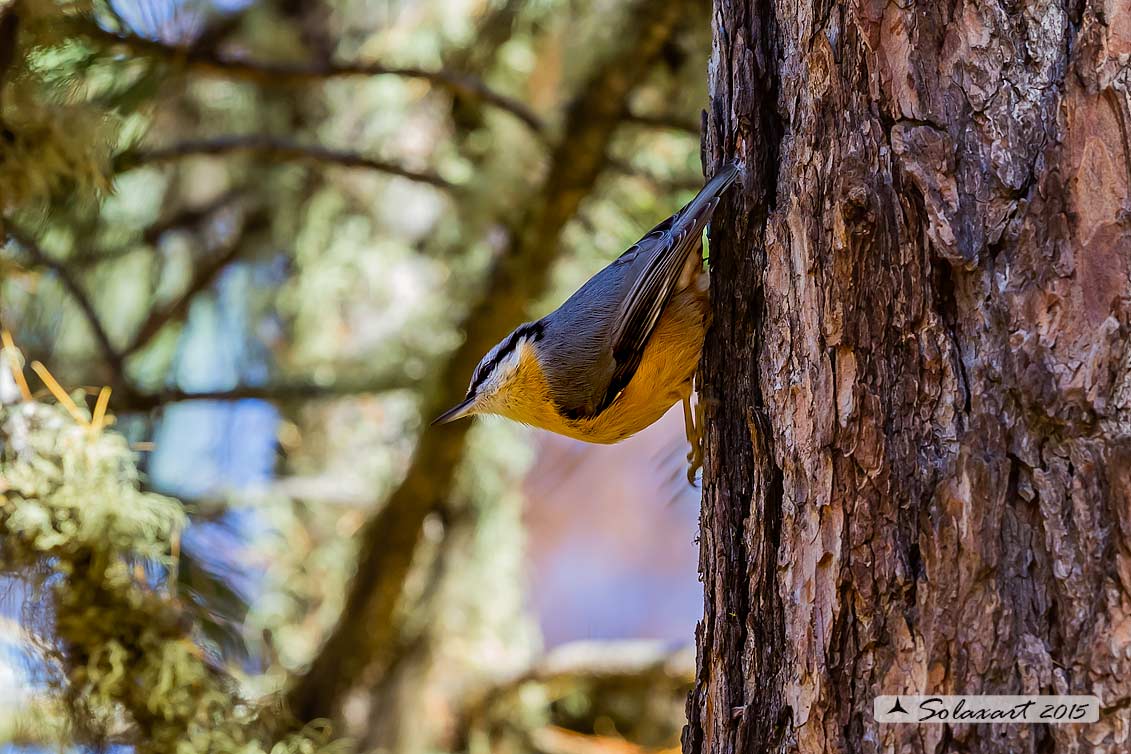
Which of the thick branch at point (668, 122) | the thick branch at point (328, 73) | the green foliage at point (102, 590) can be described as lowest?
the green foliage at point (102, 590)

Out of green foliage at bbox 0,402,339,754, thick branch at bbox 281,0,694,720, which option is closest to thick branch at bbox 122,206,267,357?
thick branch at bbox 281,0,694,720

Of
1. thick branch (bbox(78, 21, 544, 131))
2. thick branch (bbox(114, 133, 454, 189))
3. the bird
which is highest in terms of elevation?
thick branch (bbox(78, 21, 544, 131))

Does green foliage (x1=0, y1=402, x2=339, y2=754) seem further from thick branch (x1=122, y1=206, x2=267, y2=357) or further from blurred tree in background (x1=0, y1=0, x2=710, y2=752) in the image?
thick branch (x1=122, y1=206, x2=267, y2=357)

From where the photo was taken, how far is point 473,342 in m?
3.09

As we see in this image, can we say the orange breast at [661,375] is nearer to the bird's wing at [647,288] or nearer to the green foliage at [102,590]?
the bird's wing at [647,288]

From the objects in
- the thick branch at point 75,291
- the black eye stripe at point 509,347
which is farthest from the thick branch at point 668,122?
the thick branch at point 75,291

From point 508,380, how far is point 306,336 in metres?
2.24

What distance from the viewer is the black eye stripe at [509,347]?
2.22 m

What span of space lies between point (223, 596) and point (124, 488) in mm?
508

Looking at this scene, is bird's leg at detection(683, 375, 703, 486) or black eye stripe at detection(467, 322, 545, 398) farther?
black eye stripe at detection(467, 322, 545, 398)

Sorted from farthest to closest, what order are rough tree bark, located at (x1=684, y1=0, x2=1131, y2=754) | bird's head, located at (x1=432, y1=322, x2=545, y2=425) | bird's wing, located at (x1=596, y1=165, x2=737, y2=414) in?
1. bird's head, located at (x1=432, y1=322, x2=545, y2=425)
2. bird's wing, located at (x1=596, y1=165, x2=737, y2=414)
3. rough tree bark, located at (x1=684, y1=0, x2=1131, y2=754)

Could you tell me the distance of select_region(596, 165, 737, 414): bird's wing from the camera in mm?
1812

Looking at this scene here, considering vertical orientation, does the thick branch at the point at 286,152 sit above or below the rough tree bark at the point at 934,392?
above

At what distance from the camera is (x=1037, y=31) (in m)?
1.24
